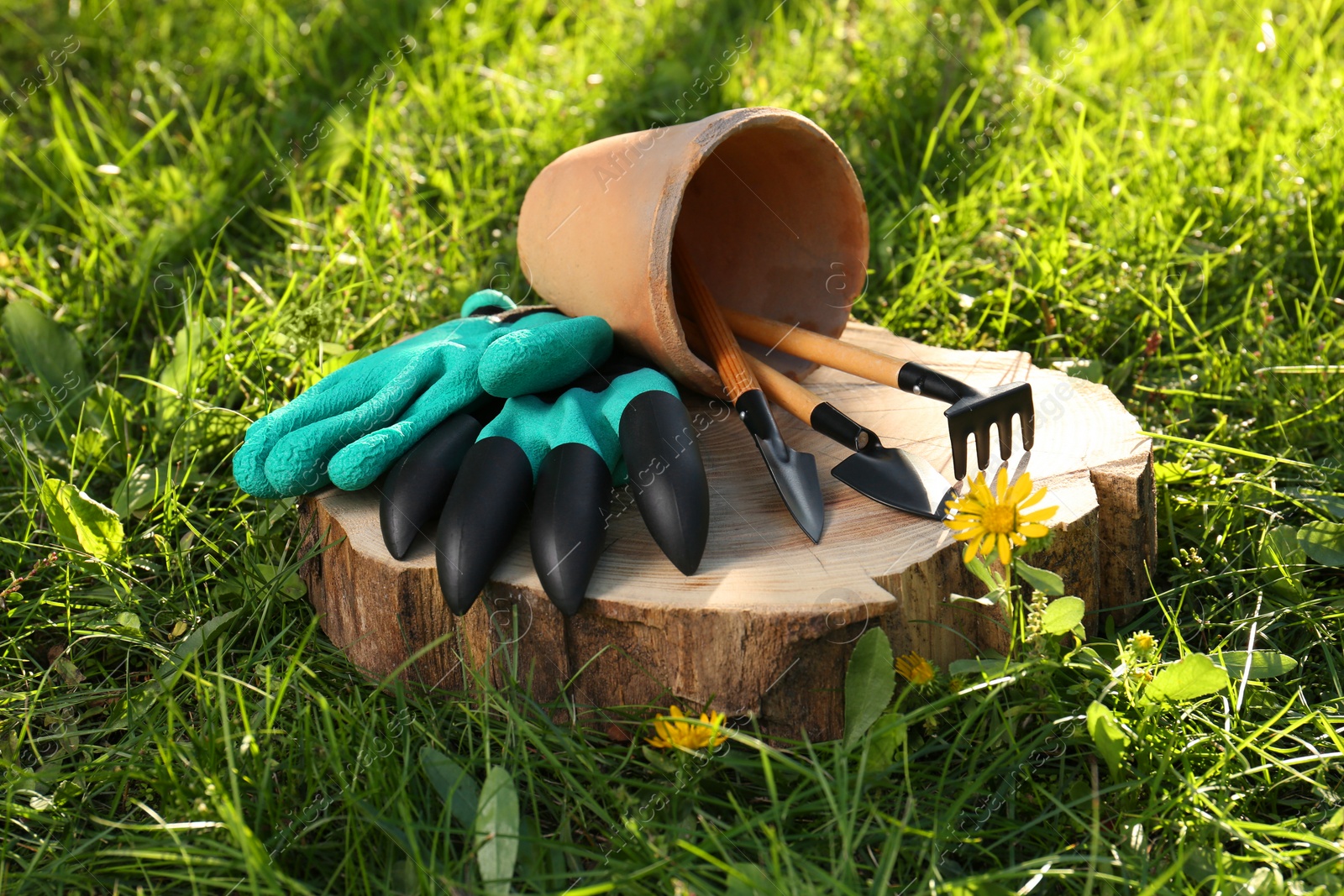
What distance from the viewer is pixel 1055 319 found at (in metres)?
2.15

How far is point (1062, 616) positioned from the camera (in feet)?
4.21

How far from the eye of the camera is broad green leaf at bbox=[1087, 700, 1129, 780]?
3.99ft

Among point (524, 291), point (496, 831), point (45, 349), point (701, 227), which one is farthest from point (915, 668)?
point (45, 349)

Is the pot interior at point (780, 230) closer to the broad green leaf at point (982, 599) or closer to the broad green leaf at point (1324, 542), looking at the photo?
the broad green leaf at point (982, 599)

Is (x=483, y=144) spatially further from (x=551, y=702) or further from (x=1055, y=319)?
(x=551, y=702)

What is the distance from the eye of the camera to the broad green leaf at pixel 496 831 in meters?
1.11

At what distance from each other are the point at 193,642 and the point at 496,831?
619 mm

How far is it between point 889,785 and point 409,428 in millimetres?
803

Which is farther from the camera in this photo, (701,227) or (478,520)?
(701,227)

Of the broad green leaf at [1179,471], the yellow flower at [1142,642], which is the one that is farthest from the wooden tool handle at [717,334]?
the broad green leaf at [1179,471]

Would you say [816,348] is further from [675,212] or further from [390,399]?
[390,399]

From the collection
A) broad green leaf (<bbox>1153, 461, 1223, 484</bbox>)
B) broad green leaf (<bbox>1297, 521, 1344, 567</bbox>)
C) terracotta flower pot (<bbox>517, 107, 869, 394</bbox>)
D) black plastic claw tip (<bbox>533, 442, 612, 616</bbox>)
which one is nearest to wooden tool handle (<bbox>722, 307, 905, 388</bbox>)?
terracotta flower pot (<bbox>517, 107, 869, 394</bbox>)

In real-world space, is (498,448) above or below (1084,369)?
above

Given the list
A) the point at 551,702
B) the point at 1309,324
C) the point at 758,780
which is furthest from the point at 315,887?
the point at 1309,324
